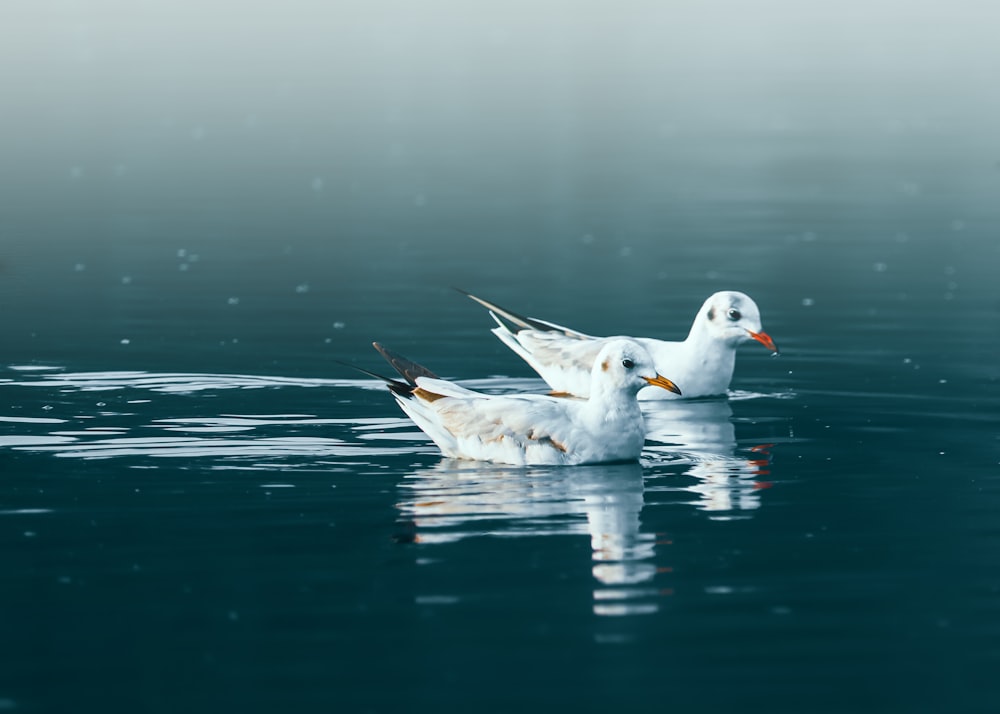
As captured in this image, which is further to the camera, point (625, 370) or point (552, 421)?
point (625, 370)

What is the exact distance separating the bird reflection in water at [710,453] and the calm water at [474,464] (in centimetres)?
5

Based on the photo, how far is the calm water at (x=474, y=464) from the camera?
34.7ft

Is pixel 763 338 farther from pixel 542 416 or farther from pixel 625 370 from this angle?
pixel 542 416

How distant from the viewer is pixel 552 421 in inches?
596

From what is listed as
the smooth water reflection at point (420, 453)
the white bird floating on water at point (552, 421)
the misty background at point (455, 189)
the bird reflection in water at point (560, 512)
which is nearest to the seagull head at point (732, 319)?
the smooth water reflection at point (420, 453)

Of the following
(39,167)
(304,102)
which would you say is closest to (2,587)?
(39,167)

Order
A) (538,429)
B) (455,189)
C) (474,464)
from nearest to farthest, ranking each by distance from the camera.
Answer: (538,429)
(474,464)
(455,189)

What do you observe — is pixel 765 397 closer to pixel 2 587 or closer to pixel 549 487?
pixel 549 487

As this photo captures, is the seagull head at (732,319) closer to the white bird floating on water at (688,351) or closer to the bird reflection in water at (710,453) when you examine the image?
the white bird floating on water at (688,351)

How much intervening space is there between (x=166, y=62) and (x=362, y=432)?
264 feet

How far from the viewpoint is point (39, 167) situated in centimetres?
4275

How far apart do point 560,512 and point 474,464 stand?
5.62 ft

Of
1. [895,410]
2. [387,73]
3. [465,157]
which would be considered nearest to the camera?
[895,410]

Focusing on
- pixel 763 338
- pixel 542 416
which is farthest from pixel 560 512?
pixel 763 338
